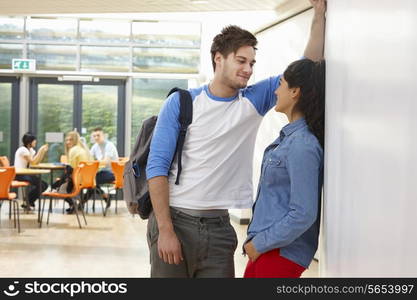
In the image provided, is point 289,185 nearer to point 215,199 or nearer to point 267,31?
point 215,199

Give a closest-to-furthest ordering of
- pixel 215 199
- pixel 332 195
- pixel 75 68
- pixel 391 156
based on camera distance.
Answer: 1. pixel 391 156
2. pixel 332 195
3. pixel 215 199
4. pixel 75 68

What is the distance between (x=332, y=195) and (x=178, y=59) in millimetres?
13517

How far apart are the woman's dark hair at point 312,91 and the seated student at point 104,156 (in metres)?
10.5

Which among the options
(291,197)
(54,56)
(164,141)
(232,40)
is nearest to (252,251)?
(291,197)

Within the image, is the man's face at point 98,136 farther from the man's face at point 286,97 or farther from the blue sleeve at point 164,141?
the man's face at point 286,97

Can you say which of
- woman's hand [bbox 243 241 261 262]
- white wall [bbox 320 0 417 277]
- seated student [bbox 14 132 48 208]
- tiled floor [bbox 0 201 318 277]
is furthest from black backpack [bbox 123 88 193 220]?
seated student [bbox 14 132 48 208]

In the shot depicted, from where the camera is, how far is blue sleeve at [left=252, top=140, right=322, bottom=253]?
2.01m

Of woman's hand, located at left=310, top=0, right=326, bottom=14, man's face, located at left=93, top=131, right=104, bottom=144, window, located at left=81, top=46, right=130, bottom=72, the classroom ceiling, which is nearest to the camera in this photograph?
woman's hand, located at left=310, top=0, right=326, bottom=14

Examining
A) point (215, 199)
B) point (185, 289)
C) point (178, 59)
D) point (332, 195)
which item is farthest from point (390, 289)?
point (178, 59)

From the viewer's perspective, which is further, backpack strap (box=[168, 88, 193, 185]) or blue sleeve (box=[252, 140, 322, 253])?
backpack strap (box=[168, 88, 193, 185])

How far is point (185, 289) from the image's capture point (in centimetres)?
199

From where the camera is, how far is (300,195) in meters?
2.01

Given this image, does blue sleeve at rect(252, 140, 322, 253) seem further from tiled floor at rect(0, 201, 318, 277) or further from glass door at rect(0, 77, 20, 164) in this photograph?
glass door at rect(0, 77, 20, 164)

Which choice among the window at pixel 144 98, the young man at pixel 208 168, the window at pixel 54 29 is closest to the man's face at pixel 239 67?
the young man at pixel 208 168
